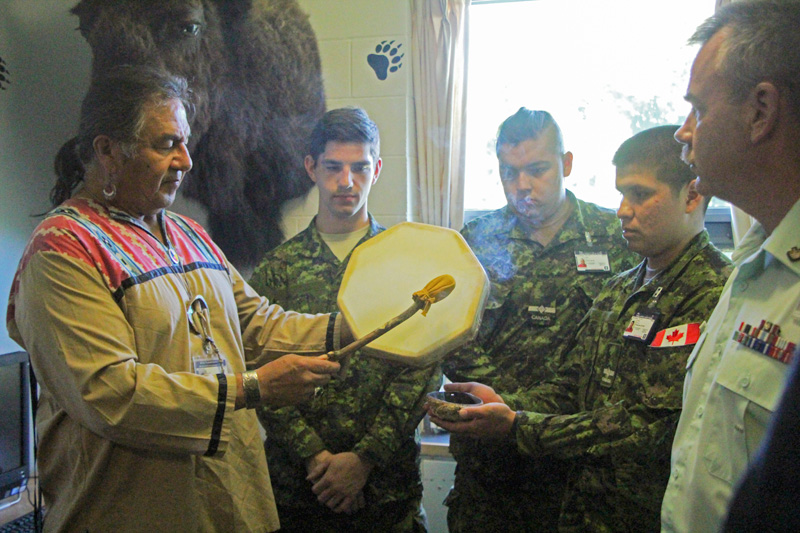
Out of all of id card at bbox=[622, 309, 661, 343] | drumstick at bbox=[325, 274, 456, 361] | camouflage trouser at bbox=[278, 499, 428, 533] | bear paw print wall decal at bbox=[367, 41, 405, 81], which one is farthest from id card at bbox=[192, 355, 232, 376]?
bear paw print wall decal at bbox=[367, 41, 405, 81]

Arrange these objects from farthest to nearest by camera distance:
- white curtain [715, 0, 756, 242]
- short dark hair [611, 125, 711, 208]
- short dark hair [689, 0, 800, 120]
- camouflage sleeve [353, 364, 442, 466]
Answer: white curtain [715, 0, 756, 242] → camouflage sleeve [353, 364, 442, 466] → short dark hair [611, 125, 711, 208] → short dark hair [689, 0, 800, 120]

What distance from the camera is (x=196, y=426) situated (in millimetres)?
1250

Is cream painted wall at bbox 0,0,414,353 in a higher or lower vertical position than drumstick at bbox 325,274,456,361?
higher

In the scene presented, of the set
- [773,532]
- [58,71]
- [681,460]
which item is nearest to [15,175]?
[58,71]

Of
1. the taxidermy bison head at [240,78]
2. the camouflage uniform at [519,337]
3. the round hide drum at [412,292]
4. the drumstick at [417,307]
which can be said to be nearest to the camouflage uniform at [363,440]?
the camouflage uniform at [519,337]

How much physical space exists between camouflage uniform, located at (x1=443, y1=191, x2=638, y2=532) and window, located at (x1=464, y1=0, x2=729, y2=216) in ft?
2.58

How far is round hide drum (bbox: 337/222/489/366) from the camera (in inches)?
54.6

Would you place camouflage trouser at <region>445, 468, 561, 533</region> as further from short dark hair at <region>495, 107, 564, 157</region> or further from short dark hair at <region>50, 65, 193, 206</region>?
short dark hair at <region>50, 65, 193, 206</region>

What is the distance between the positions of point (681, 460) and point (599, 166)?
2.05 m

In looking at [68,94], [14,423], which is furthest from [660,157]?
[68,94]

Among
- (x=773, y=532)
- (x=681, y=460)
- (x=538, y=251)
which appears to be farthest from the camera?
(x=538, y=251)

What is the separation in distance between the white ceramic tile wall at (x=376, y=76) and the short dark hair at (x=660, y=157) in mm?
1282

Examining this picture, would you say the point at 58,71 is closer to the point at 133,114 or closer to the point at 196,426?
the point at 133,114

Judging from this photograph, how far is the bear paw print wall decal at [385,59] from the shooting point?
8.90ft
